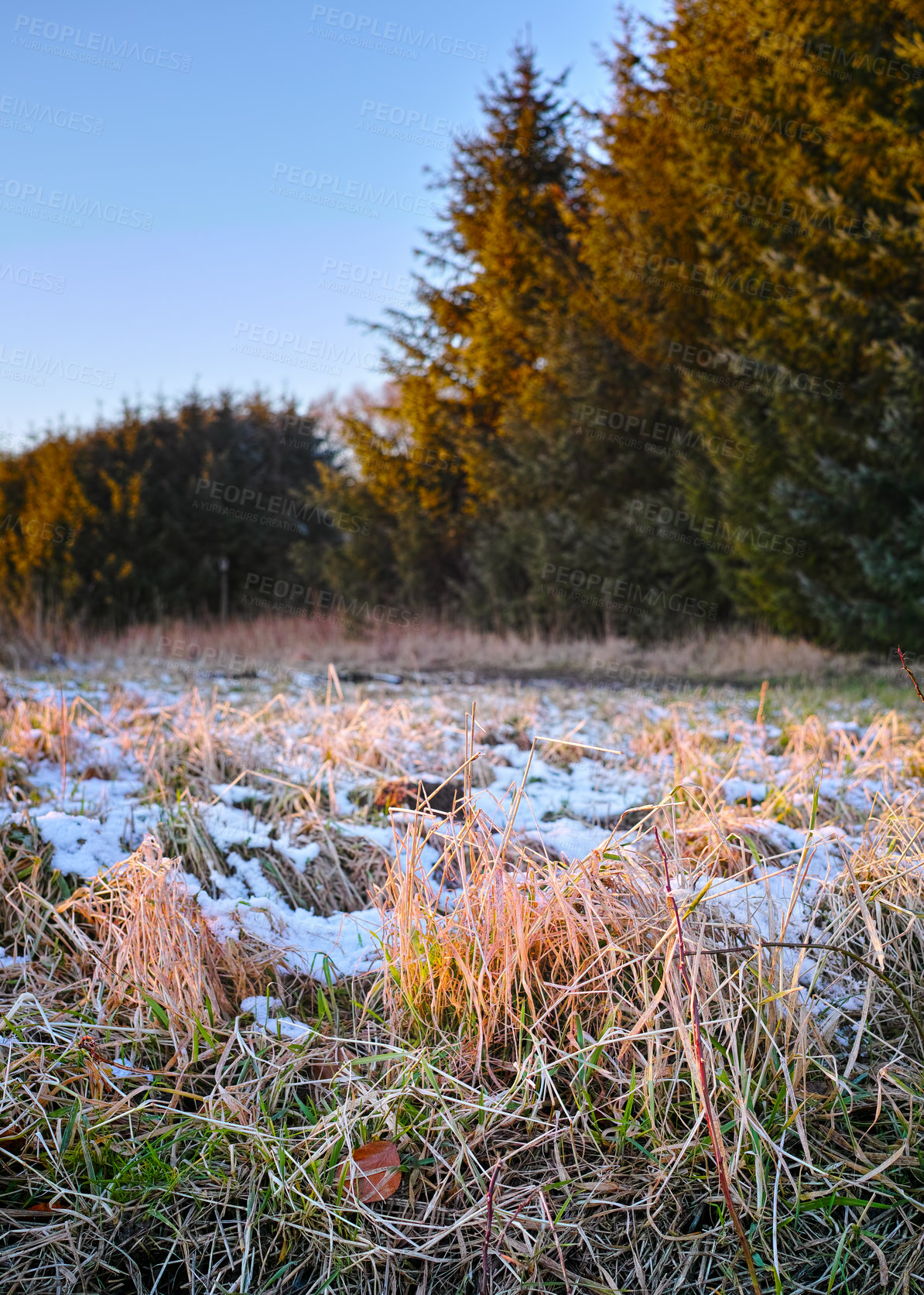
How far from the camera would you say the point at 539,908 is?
4.81ft

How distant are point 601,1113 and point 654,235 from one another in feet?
35.5

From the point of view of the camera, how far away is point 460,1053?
1.35 m

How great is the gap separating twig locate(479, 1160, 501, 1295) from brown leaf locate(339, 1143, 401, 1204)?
0.14 metres

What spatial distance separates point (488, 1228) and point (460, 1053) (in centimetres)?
31

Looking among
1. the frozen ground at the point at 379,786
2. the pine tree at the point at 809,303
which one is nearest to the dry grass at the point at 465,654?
the pine tree at the point at 809,303

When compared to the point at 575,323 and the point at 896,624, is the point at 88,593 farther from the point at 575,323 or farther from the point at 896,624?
the point at 896,624

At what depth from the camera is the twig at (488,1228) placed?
1.03m

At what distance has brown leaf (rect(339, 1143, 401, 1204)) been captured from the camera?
116cm

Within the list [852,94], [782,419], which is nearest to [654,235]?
[852,94]

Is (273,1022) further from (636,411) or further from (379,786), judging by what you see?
(636,411)

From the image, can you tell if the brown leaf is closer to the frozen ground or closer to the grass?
the frozen ground

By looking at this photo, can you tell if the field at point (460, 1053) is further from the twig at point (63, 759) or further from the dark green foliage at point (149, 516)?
the dark green foliage at point (149, 516)

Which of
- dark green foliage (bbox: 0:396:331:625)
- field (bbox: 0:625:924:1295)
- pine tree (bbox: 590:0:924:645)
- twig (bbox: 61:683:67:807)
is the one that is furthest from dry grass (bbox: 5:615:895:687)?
field (bbox: 0:625:924:1295)

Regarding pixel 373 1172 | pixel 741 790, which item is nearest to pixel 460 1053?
pixel 373 1172
